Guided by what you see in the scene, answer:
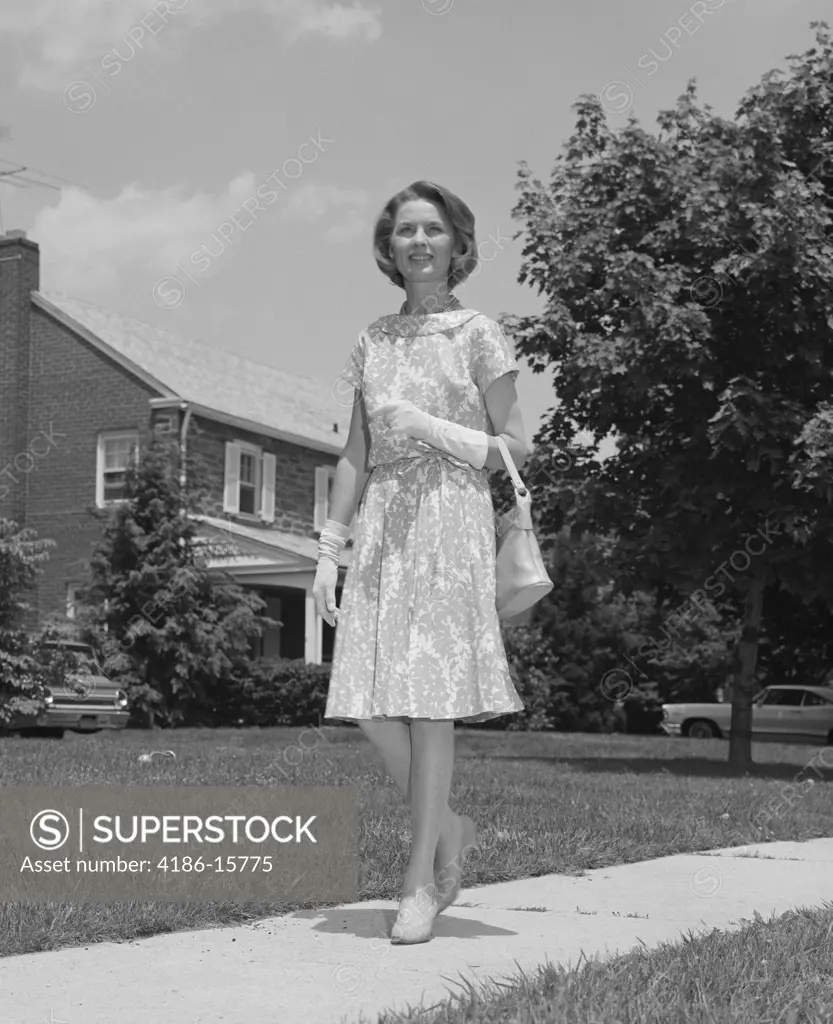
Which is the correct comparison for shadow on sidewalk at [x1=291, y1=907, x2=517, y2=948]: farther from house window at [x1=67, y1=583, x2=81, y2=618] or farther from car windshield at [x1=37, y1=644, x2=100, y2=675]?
house window at [x1=67, y1=583, x2=81, y2=618]

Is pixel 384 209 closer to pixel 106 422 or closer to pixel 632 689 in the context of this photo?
pixel 106 422

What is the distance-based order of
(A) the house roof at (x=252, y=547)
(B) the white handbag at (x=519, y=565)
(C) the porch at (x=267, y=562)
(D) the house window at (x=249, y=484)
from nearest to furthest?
(B) the white handbag at (x=519, y=565), (C) the porch at (x=267, y=562), (A) the house roof at (x=252, y=547), (D) the house window at (x=249, y=484)

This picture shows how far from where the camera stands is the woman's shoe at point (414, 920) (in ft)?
14.0

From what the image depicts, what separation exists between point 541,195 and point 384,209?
39.0 feet

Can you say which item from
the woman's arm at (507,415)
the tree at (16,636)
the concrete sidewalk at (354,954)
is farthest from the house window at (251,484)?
the woman's arm at (507,415)

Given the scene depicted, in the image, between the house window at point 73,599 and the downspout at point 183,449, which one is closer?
the downspout at point 183,449

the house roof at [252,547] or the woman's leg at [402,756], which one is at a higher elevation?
the house roof at [252,547]

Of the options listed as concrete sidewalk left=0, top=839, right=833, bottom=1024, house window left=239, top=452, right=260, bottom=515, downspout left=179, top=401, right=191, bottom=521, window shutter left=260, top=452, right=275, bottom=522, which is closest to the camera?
concrete sidewalk left=0, top=839, right=833, bottom=1024

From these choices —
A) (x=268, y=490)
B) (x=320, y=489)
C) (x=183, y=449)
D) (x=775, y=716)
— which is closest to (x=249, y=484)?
(x=268, y=490)

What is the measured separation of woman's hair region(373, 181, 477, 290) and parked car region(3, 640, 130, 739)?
51.1ft

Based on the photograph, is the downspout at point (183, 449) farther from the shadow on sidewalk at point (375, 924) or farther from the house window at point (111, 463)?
the shadow on sidewalk at point (375, 924)

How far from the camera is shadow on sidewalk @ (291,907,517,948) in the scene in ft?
14.6

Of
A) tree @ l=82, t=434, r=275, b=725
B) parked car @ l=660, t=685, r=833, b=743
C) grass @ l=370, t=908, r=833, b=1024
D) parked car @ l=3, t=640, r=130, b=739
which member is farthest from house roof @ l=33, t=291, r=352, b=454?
grass @ l=370, t=908, r=833, b=1024

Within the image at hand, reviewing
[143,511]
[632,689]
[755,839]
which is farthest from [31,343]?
[755,839]
